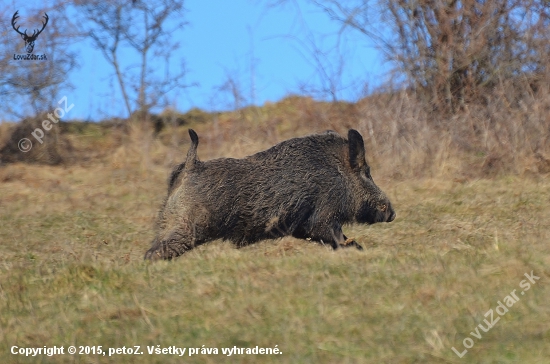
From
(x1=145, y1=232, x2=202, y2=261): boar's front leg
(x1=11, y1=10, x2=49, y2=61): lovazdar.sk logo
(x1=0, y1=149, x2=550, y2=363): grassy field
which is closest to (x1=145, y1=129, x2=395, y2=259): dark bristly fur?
(x1=145, y1=232, x2=202, y2=261): boar's front leg

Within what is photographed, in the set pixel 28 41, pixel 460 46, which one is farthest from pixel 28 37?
pixel 460 46

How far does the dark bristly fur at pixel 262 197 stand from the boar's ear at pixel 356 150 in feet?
0.03

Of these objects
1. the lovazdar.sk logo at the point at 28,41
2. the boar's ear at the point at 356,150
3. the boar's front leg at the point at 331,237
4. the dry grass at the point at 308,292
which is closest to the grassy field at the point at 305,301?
the dry grass at the point at 308,292

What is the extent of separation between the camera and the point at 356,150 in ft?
28.4

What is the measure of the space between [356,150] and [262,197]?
134 cm

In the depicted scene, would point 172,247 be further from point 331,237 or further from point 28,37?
point 28,37

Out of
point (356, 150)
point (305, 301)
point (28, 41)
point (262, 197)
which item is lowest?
point (305, 301)

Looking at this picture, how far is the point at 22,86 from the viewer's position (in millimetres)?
18125

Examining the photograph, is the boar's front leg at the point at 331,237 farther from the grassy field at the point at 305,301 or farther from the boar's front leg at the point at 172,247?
Result: the boar's front leg at the point at 172,247

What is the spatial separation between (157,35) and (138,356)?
54.4 ft

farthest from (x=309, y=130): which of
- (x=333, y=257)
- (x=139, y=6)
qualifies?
(x=333, y=257)

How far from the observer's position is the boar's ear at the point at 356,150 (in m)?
8.59

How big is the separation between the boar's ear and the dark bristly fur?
1 centimetres

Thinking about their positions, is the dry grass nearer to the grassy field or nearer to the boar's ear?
the grassy field
